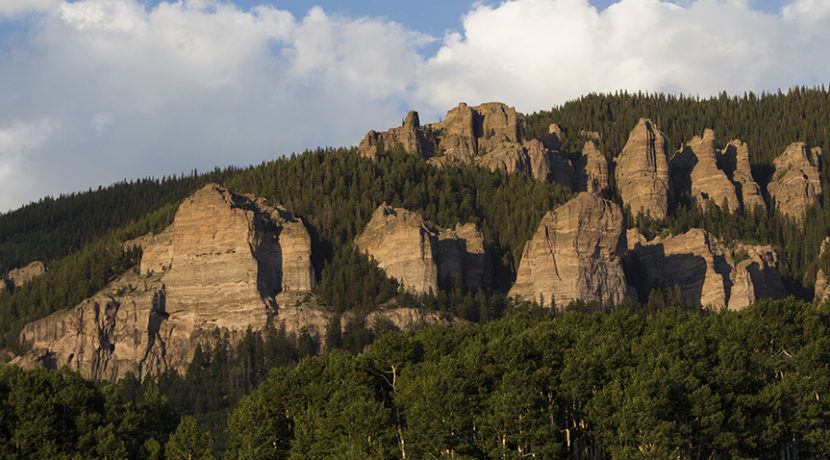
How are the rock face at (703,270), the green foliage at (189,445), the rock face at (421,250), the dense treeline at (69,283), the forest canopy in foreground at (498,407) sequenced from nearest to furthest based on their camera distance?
the forest canopy in foreground at (498,407), the green foliage at (189,445), the rock face at (421,250), the rock face at (703,270), the dense treeline at (69,283)

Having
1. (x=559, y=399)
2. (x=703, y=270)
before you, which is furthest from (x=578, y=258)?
(x=559, y=399)

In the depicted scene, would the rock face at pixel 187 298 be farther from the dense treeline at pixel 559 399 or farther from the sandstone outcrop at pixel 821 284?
the sandstone outcrop at pixel 821 284

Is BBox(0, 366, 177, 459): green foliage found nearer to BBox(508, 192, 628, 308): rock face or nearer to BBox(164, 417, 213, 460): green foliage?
BBox(164, 417, 213, 460): green foliage

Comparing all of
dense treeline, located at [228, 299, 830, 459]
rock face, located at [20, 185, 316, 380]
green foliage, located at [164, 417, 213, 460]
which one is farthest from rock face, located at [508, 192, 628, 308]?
green foliage, located at [164, 417, 213, 460]

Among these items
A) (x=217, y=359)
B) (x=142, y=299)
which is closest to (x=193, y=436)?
(x=217, y=359)

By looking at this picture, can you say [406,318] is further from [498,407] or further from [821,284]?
[498,407]

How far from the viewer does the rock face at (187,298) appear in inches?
6555

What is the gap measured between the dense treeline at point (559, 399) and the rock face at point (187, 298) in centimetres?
6968

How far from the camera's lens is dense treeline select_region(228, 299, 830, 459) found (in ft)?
273

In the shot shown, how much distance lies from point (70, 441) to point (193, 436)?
9544mm

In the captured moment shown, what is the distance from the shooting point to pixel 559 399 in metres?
90.4

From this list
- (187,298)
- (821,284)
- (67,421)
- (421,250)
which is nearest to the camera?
(67,421)

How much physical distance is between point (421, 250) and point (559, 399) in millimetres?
82573

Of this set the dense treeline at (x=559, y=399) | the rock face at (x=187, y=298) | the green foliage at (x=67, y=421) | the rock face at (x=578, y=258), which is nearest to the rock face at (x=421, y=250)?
the rock face at (x=578, y=258)
